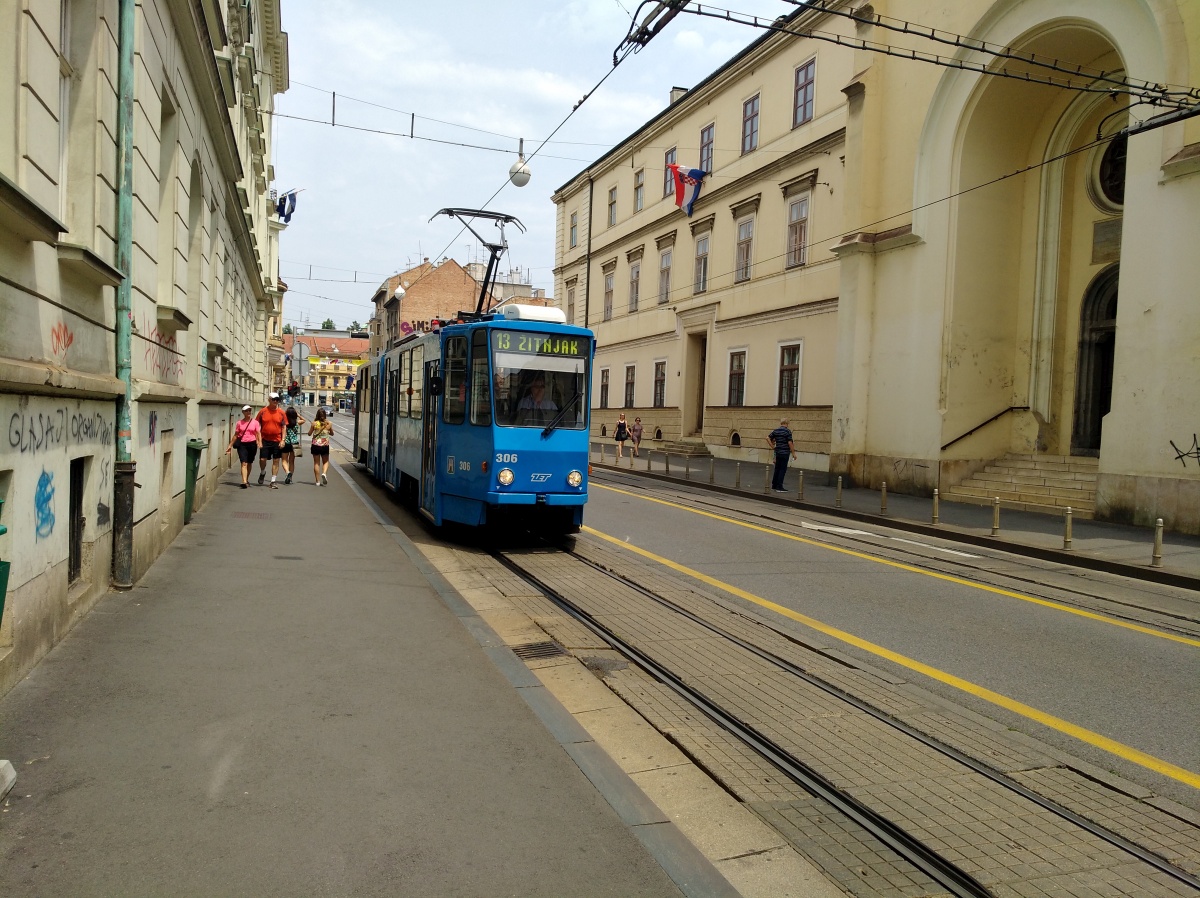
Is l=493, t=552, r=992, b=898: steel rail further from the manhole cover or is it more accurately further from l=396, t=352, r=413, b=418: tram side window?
l=396, t=352, r=413, b=418: tram side window

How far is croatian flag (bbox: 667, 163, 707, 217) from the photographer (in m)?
31.3

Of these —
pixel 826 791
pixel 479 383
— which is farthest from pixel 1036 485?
pixel 826 791

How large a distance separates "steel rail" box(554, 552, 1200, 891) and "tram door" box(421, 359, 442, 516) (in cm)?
548

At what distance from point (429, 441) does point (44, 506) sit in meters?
7.48

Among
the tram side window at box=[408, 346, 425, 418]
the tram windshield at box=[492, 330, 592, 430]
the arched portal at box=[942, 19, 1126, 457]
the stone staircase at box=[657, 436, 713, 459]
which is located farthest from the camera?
the stone staircase at box=[657, 436, 713, 459]

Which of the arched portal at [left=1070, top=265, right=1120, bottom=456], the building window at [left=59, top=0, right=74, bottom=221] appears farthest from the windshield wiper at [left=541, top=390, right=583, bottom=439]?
the arched portal at [left=1070, top=265, right=1120, bottom=456]

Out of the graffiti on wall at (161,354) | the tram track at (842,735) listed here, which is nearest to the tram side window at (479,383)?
the tram track at (842,735)

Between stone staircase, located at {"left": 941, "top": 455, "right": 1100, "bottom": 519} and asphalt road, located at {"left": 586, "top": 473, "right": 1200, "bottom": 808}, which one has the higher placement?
stone staircase, located at {"left": 941, "top": 455, "right": 1100, "bottom": 519}

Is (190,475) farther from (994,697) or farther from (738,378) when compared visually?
(738,378)

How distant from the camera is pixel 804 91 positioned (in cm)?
2725

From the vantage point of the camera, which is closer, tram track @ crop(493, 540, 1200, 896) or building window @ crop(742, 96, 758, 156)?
tram track @ crop(493, 540, 1200, 896)

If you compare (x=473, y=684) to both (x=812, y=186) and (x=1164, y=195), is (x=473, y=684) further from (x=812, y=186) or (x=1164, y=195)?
(x=812, y=186)

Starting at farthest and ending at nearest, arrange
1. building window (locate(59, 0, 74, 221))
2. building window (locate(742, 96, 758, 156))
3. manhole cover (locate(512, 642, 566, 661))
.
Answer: building window (locate(742, 96, 758, 156)), manhole cover (locate(512, 642, 566, 661)), building window (locate(59, 0, 74, 221))

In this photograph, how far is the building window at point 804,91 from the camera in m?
26.8
